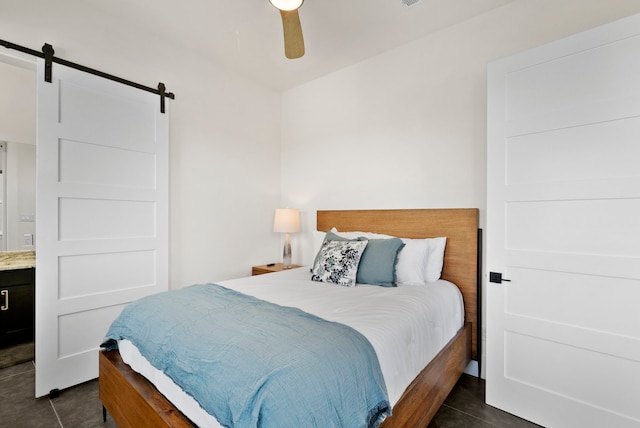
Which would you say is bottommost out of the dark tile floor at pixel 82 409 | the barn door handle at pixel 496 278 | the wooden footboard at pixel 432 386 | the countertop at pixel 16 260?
the dark tile floor at pixel 82 409

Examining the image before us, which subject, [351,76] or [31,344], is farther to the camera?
[351,76]

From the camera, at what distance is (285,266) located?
3.54 metres

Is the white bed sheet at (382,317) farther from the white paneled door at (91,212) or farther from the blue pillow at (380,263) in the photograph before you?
the white paneled door at (91,212)

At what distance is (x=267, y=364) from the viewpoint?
3.51ft

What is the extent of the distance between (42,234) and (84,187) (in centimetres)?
41

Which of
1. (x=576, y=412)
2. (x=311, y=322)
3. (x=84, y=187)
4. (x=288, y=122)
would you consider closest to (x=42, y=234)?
(x=84, y=187)

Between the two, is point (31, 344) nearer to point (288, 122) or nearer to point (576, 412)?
point (288, 122)

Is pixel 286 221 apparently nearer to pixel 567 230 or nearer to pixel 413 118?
pixel 413 118

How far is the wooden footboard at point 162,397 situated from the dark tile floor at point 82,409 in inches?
6.2

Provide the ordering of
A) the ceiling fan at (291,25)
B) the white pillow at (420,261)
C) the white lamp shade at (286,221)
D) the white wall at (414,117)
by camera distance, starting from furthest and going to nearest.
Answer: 1. the white lamp shade at (286,221)
2. the white pillow at (420,261)
3. the white wall at (414,117)
4. the ceiling fan at (291,25)

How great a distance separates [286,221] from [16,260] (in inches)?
109

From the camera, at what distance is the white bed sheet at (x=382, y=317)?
53.6 inches

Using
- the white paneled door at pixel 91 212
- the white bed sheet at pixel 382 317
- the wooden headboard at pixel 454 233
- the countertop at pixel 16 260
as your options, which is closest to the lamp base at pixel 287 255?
the white bed sheet at pixel 382 317

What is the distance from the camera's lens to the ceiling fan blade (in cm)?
185
